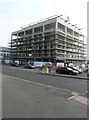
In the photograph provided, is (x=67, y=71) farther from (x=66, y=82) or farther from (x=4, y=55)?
(x=4, y=55)

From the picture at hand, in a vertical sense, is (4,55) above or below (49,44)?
below

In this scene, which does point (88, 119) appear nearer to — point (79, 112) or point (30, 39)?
point (79, 112)

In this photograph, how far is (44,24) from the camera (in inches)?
2411

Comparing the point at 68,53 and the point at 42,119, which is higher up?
the point at 68,53

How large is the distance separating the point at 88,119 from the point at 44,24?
2443 inches

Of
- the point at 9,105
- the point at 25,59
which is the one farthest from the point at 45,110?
the point at 25,59

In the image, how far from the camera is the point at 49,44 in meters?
56.9

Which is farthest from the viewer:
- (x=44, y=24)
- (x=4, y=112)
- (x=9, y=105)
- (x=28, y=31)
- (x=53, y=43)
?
(x=28, y=31)

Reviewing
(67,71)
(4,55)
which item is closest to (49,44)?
(67,71)

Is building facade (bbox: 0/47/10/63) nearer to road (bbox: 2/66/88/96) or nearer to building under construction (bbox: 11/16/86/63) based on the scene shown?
building under construction (bbox: 11/16/86/63)

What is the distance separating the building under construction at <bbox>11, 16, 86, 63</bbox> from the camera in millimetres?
56406

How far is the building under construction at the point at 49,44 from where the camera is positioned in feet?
185

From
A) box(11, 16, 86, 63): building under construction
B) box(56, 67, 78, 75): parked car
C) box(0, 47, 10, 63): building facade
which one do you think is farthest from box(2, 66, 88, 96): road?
box(0, 47, 10, 63): building facade

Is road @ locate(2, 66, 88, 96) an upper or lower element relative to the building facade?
lower
